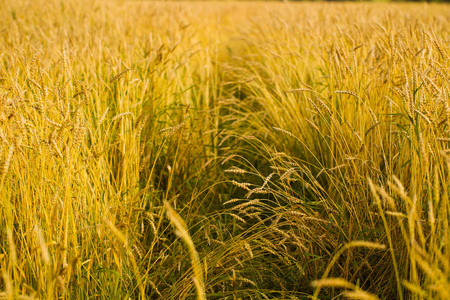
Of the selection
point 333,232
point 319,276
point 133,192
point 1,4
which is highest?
point 1,4

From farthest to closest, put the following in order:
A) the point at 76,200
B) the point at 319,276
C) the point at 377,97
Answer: the point at 377,97, the point at 319,276, the point at 76,200

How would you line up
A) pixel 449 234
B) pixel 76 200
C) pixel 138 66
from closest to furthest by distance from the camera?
pixel 449 234 → pixel 76 200 → pixel 138 66

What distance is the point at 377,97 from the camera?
160cm

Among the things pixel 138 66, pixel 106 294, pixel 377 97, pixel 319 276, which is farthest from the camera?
pixel 138 66

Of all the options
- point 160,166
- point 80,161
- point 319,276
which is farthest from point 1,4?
point 319,276

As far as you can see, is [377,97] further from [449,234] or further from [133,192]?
[133,192]

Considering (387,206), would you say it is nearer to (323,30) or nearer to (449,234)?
(449,234)

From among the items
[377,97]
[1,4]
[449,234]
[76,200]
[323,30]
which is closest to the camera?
[449,234]

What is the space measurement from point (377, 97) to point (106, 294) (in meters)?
1.28

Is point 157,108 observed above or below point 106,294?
above

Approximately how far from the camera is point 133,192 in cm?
137

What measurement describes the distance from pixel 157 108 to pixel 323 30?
1.72 meters

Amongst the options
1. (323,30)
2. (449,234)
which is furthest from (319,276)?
(323,30)

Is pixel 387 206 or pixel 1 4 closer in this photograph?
pixel 387 206
